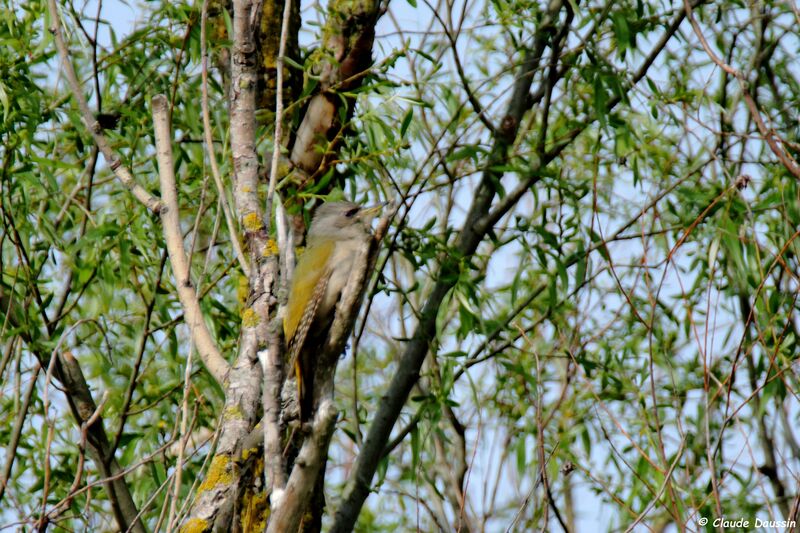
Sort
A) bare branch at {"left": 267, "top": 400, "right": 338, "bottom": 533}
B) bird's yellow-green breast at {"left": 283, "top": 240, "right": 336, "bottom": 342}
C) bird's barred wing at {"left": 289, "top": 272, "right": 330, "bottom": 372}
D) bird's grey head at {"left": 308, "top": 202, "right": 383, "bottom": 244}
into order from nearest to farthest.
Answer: bare branch at {"left": 267, "top": 400, "right": 338, "bottom": 533} → bird's barred wing at {"left": 289, "top": 272, "right": 330, "bottom": 372} → bird's yellow-green breast at {"left": 283, "top": 240, "right": 336, "bottom": 342} → bird's grey head at {"left": 308, "top": 202, "right": 383, "bottom": 244}

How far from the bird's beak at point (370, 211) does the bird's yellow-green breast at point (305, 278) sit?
0.23 metres

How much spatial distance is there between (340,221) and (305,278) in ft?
2.77

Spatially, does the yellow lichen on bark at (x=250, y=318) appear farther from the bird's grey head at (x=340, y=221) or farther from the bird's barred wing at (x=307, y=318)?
the bird's grey head at (x=340, y=221)

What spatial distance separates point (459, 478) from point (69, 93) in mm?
3046

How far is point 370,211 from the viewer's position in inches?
207

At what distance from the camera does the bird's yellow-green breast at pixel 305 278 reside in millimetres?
4363

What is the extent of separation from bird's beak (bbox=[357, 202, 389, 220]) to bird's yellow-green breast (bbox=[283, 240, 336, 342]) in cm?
23

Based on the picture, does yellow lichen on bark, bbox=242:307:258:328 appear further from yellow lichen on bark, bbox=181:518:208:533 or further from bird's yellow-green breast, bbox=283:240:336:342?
bird's yellow-green breast, bbox=283:240:336:342

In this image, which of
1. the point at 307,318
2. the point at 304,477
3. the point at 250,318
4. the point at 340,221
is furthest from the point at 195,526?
the point at 340,221

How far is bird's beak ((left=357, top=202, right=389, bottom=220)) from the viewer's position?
16.9ft

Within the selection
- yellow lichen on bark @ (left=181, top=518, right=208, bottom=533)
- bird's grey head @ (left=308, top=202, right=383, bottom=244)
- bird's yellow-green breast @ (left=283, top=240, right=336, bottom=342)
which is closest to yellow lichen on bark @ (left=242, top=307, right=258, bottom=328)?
yellow lichen on bark @ (left=181, top=518, right=208, bottom=533)

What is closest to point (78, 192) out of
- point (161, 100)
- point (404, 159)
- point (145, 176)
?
point (145, 176)

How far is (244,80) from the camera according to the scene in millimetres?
3088
